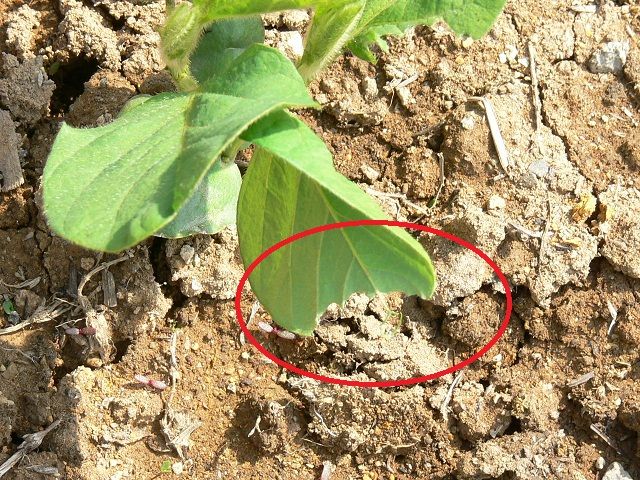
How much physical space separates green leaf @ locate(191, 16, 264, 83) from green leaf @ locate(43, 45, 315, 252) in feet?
0.96

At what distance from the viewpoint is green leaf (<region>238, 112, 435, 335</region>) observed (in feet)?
5.59

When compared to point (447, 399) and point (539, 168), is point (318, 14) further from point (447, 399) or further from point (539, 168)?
point (447, 399)

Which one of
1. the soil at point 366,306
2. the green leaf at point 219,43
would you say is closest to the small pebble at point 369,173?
the soil at point 366,306

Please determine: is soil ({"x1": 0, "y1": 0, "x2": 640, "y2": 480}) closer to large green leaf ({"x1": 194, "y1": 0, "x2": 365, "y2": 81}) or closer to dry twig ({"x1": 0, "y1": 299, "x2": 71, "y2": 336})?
dry twig ({"x1": 0, "y1": 299, "x2": 71, "y2": 336})

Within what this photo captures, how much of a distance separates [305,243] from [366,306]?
62 cm

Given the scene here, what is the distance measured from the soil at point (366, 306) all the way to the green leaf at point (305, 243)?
442mm

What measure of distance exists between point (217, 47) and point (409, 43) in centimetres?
78

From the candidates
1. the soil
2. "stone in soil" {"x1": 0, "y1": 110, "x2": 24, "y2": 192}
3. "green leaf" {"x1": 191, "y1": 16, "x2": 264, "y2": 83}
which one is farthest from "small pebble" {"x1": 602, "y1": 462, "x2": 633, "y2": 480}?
"stone in soil" {"x1": 0, "y1": 110, "x2": 24, "y2": 192}

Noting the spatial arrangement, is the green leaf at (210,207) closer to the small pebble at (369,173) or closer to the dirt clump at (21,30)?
the small pebble at (369,173)

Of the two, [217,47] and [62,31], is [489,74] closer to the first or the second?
[217,47]

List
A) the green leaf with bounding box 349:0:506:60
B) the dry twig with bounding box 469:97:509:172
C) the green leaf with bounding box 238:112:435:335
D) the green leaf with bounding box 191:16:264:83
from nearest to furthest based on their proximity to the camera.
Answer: the green leaf with bounding box 238:112:435:335
the green leaf with bounding box 349:0:506:60
the green leaf with bounding box 191:16:264:83
the dry twig with bounding box 469:97:509:172

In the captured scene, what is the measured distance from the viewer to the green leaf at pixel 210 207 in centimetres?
239

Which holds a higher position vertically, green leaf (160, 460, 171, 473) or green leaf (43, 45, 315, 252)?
green leaf (43, 45, 315, 252)

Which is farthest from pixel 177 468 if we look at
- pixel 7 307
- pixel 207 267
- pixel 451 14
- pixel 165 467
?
pixel 451 14
